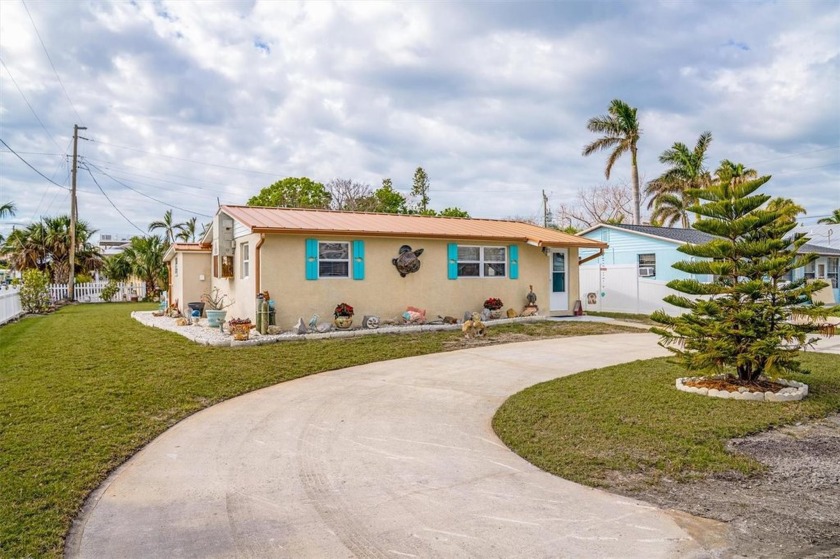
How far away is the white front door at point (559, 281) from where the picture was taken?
16797mm

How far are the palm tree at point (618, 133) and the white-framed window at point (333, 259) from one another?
1889 centimetres

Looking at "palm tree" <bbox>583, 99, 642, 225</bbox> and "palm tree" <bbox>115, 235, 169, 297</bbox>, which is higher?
"palm tree" <bbox>583, 99, 642, 225</bbox>

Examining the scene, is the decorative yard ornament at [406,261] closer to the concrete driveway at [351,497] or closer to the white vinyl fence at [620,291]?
the concrete driveway at [351,497]

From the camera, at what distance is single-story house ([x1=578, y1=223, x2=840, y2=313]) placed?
18797 millimetres

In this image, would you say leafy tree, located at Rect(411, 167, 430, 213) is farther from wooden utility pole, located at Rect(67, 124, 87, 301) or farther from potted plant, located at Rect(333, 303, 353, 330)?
potted plant, located at Rect(333, 303, 353, 330)

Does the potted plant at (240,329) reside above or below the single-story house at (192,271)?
below

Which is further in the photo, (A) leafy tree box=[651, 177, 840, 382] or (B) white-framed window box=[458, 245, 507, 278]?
(B) white-framed window box=[458, 245, 507, 278]

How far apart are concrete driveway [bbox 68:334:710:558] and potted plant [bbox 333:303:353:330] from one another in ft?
21.1

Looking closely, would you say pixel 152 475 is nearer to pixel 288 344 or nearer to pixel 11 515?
pixel 11 515

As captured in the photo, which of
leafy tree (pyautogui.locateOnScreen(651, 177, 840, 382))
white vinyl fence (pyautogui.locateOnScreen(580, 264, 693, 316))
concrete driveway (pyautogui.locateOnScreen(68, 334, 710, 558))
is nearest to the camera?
concrete driveway (pyautogui.locateOnScreen(68, 334, 710, 558))

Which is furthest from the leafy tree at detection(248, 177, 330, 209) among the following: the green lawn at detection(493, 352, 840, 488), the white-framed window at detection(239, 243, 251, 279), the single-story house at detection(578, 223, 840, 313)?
the green lawn at detection(493, 352, 840, 488)

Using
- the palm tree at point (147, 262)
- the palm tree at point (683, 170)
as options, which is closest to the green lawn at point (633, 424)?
the palm tree at point (683, 170)

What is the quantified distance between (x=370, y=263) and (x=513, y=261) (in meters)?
4.54

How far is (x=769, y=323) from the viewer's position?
270 inches
